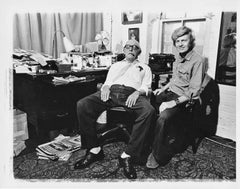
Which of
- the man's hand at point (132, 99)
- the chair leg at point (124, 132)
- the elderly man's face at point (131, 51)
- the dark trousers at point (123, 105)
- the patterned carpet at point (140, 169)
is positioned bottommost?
the patterned carpet at point (140, 169)

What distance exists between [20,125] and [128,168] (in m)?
0.99

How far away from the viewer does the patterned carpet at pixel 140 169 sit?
167cm

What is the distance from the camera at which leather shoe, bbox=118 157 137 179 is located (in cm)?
167

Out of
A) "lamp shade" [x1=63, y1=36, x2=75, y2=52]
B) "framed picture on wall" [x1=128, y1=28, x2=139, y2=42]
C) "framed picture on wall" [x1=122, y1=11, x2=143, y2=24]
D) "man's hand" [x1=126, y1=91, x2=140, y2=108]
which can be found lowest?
"man's hand" [x1=126, y1=91, x2=140, y2=108]

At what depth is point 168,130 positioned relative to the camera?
1833 millimetres

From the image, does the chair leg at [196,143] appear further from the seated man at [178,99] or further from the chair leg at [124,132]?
the chair leg at [124,132]

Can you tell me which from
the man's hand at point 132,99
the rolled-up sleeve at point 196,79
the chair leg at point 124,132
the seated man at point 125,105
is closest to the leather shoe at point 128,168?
the seated man at point 125,105

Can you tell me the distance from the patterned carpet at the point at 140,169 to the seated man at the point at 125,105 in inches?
2.7

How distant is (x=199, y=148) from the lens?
80.1 inches

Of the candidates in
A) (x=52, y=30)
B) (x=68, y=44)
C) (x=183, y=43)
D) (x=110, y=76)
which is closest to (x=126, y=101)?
(x=110, y=76)

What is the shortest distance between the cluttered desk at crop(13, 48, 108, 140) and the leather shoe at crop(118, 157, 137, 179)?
2.00ft

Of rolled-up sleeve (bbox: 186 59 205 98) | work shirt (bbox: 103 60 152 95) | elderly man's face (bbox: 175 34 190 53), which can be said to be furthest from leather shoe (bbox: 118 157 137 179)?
elderly man's face (bbox: 175 34 190 53)

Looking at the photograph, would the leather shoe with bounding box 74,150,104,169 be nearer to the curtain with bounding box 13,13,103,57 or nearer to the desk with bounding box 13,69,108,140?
the desk with bounding box 13,69,108,140

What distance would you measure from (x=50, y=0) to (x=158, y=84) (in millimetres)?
1216
